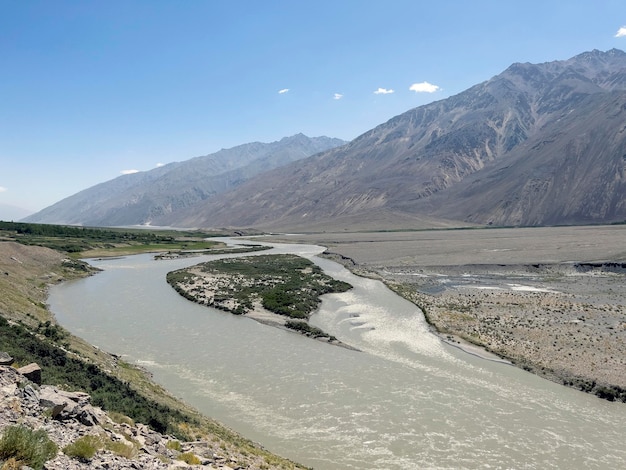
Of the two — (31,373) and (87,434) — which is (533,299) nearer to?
(87,434)

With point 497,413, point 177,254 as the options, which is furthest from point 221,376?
point 177,254

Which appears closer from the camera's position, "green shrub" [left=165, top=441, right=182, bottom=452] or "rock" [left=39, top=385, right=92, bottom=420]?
"rock" [left=39, top=385, right=92, bottom=420]

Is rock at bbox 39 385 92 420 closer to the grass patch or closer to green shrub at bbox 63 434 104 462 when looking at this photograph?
green shrub at bbox 63 434 104 462

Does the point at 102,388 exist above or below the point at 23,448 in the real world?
below

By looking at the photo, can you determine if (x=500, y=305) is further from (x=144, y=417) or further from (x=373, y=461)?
(x=144, y=417)

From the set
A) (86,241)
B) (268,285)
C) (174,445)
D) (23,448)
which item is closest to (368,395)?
(174,445)

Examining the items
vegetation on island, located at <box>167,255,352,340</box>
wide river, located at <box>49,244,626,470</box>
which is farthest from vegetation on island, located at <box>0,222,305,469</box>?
vegetation on island, located at <box>167,255,352,340</box>
